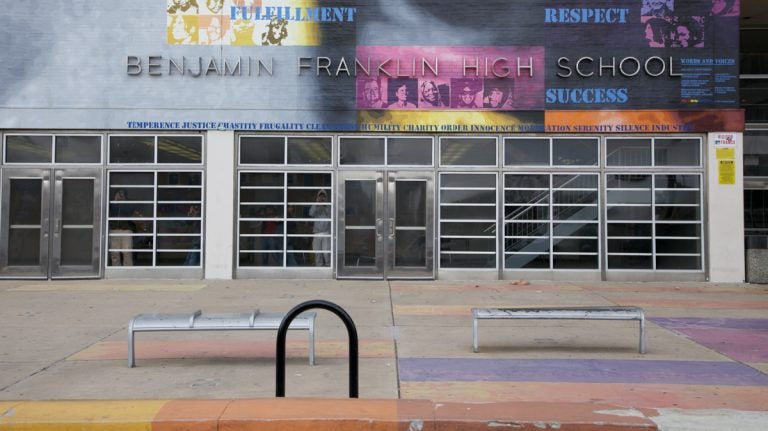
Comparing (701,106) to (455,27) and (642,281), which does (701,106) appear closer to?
(642,281)

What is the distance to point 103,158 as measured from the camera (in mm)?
15336

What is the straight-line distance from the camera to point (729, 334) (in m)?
9.27

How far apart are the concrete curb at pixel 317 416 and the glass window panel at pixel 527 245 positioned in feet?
32.7

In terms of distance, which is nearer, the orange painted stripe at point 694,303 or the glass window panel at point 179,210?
the orange painted stripe at point 694,303

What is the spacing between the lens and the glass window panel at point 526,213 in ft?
50.7

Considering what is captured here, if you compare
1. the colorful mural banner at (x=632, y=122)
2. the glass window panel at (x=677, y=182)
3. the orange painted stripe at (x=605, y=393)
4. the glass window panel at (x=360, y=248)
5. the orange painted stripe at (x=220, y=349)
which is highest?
the colorful mural banner at (x=632, y=122)

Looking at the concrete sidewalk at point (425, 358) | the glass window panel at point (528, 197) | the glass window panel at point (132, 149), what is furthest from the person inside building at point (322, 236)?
the glass window panel at point (528, 197)

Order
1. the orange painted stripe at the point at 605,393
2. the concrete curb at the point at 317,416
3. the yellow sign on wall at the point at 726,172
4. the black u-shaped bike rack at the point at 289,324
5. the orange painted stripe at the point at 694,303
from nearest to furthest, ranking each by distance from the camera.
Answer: the concrete curb at the point at 317,416
the black u-shaped bike rack at the point at 289,324
the orange painted stripe at the point at 605,393
the orange painted stripe at the point at 694,303
the yellow sign on wall at the point at 726,172

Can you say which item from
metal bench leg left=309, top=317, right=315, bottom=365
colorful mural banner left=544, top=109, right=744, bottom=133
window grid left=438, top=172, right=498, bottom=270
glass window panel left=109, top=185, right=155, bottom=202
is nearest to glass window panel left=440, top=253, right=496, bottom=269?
window grid left=438, top=172, right=498, bottom=270

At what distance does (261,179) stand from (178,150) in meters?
2.01

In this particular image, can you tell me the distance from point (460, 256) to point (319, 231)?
3302mm

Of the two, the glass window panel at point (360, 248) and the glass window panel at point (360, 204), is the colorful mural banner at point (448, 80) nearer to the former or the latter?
the glass window panel at point (360, 204)

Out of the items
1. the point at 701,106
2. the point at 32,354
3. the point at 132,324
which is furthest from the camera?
the point at 701,106

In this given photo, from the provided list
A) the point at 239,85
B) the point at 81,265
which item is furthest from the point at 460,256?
the point at 81,265
